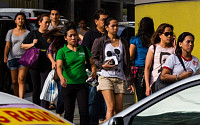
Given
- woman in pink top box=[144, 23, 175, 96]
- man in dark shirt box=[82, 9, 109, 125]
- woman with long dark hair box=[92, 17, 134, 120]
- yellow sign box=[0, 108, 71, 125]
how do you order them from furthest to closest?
man in dark shirt box=[82, 9, 109, 125] < woman with long dark hair box=[92, 17, 134, 120] < woman in pink top box=[144, 23, 175, 96] < yellow sign box=[0, 108, 71, 125]

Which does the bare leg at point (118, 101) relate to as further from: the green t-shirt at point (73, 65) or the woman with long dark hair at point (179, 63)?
the woman with long dark hair at point (179, 63)

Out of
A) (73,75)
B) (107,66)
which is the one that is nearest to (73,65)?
(73,75)

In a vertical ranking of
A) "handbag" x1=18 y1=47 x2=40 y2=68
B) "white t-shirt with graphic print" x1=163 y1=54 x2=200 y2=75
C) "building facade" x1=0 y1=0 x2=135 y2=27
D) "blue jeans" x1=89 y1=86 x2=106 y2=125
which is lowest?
"blue jeans" x1=89 y1=86 x2=106 y2=125

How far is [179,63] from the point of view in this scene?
6.71 meters

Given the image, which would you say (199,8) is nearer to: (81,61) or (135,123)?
(81,61)

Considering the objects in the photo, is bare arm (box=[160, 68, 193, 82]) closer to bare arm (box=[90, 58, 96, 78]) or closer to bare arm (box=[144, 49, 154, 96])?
bare arm (box=[144, 49, 154, 96])

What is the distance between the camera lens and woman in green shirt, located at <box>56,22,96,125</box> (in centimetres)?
→ 719

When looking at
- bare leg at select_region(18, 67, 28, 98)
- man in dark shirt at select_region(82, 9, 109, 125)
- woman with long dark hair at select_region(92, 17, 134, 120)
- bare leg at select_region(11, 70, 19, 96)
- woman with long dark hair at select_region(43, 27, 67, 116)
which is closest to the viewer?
woman with long dark hair at select_region(92, 17, 134, 120)

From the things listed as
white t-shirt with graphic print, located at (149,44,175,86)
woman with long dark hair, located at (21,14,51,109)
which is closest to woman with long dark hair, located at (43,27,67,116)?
woman with long dark hair, located at (21,14,51,109)

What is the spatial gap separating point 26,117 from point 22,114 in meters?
0.04

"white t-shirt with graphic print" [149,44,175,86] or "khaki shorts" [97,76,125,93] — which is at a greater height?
"white t-shirt with graphic print" [149,44,175,86]

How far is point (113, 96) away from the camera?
7426mm

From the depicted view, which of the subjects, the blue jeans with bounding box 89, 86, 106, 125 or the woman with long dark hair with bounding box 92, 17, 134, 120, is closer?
the woman with long dark hair with bounding box 92, 17, 134, 120

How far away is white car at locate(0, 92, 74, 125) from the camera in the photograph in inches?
132
